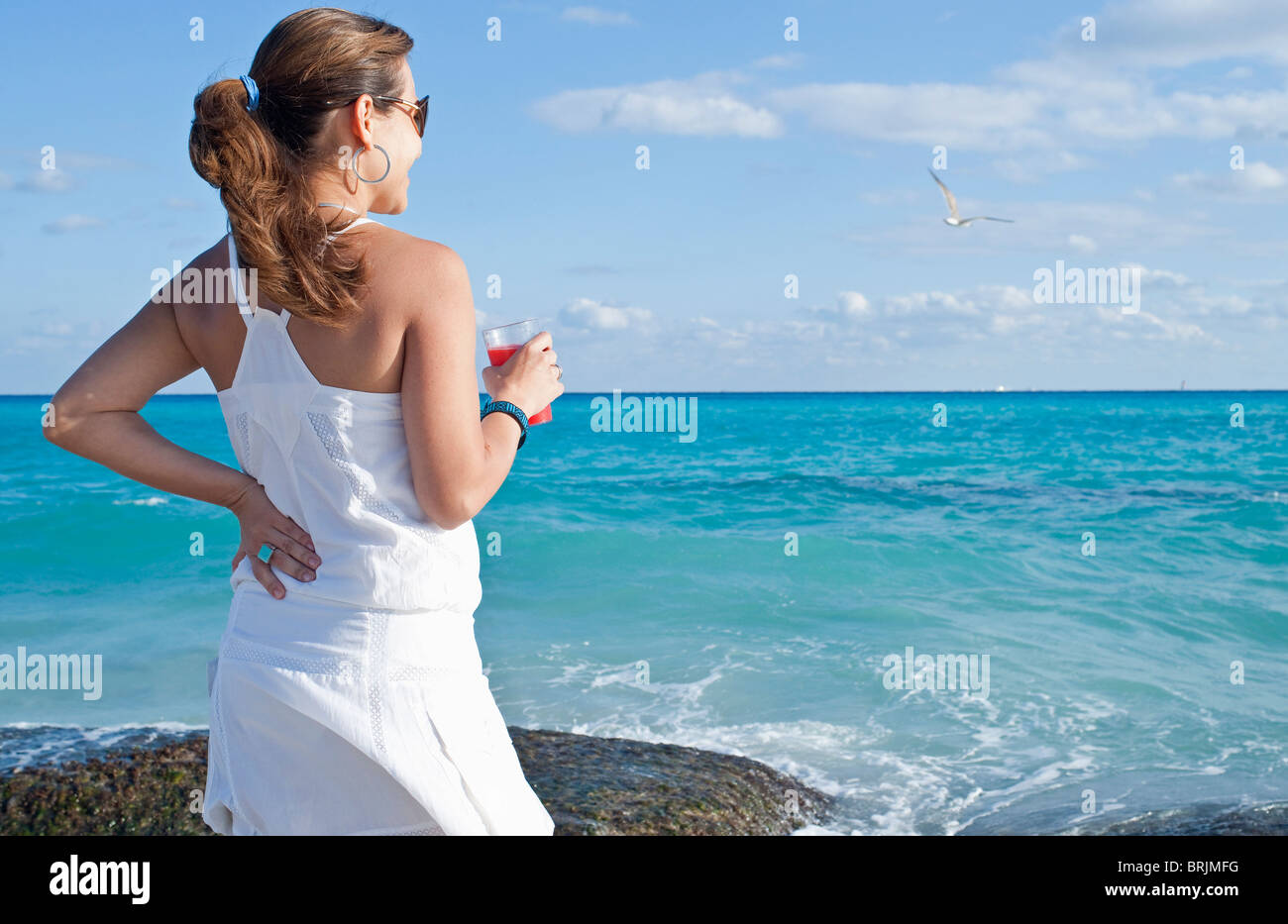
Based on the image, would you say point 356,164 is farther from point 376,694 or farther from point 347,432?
point 376,694

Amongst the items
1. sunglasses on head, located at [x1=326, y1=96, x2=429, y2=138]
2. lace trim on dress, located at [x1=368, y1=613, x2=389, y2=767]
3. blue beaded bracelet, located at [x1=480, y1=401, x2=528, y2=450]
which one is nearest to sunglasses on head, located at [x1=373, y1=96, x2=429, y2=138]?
sunglasses on head, located at [x1=326, y1=96, x2=429, y2=138]

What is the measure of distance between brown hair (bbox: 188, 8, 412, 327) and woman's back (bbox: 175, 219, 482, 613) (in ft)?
0.15

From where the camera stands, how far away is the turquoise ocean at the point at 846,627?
20.3ft

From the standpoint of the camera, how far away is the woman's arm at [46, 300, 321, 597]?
1584 mm

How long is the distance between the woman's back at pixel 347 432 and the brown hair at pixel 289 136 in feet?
0.15

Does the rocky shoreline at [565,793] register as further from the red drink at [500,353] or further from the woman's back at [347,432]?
the woman's back at [347,432]

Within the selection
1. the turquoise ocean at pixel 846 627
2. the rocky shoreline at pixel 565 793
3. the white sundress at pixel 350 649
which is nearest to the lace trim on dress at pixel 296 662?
the white sundress at pixel 350 649

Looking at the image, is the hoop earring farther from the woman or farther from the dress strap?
the dress strap

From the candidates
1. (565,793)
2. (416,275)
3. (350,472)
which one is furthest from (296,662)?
(565,793)

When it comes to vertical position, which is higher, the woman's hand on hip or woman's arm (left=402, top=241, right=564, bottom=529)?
woman's arm (left=402, top=241, right=564, bottom=529)

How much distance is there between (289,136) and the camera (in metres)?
1.51

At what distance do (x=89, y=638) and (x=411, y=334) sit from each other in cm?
961

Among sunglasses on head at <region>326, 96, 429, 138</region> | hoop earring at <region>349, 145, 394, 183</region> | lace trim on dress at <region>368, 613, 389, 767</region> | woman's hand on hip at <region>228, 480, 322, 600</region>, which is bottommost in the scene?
lace trim on dress at <region>368, 613, 389, 767</region>
